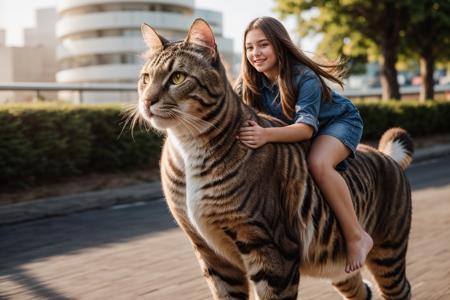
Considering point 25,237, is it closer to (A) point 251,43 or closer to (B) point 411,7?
(A) point 251,43

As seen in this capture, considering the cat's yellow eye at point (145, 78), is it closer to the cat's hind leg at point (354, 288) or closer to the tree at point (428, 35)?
the cat's hind leg at point (354, 288)

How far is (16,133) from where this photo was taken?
1099cm

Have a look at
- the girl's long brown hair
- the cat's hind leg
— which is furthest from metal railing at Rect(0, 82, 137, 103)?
the cat's hind leg

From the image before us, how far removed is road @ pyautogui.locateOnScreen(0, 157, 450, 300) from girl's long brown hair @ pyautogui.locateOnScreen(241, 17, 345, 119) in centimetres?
205

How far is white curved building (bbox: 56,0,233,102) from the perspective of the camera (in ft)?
259

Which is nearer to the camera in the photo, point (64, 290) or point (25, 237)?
point (64, 290)

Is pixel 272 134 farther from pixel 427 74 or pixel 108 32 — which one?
pixel 108 32

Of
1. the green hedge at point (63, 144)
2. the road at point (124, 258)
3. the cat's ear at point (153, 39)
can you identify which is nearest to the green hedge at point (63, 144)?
the green hedge at point (63, 144)

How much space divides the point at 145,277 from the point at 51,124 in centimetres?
644

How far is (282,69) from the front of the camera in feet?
12.6

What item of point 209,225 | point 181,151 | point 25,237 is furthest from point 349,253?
point 25,237

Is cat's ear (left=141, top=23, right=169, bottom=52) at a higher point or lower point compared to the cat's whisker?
higher

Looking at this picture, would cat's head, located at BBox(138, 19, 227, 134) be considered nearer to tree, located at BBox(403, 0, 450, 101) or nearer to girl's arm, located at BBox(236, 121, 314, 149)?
girl's arm, located at BBox(236, 121, 314, 149)

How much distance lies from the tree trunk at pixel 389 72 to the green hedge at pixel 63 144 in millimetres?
15625
